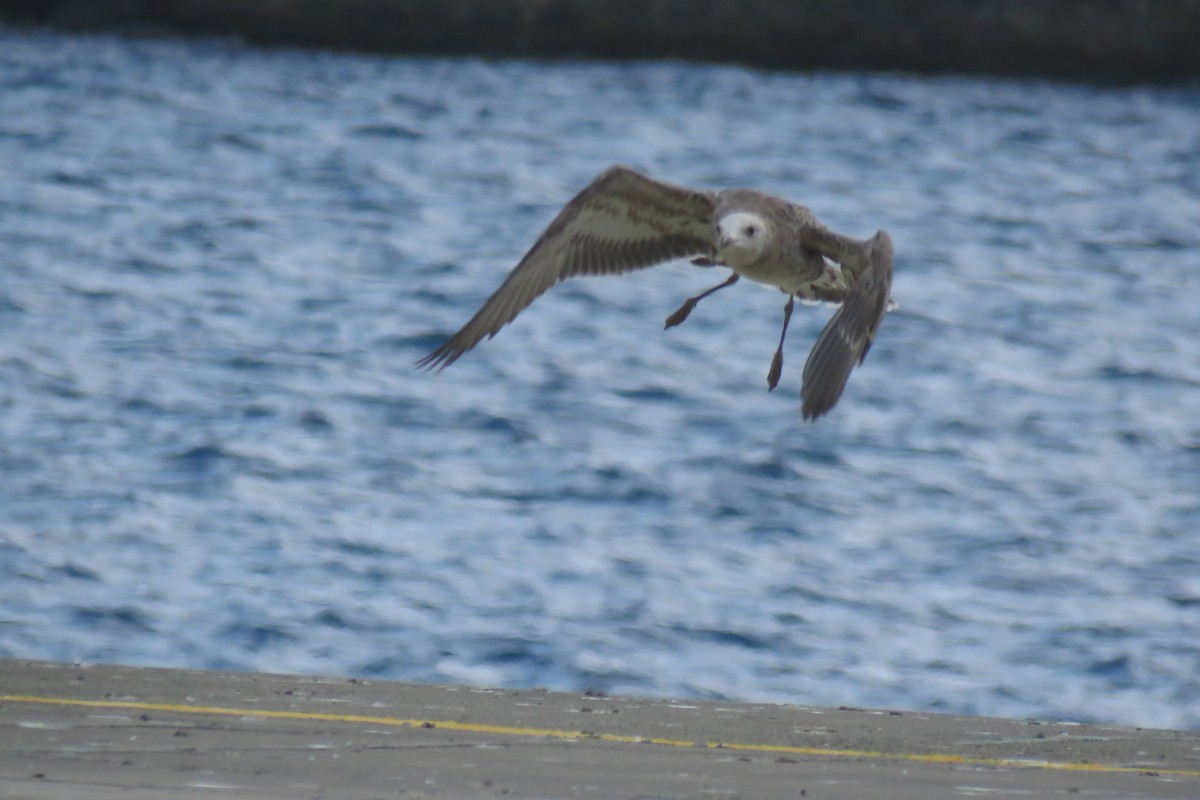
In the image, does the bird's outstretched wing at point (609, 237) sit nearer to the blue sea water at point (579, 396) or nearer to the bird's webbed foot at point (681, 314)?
the bird's webbed foot at point (681, 314)

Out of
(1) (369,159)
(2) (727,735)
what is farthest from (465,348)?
(1) (369,159)

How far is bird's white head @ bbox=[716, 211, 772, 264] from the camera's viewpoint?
5.32m

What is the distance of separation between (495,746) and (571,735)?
298 millimetres

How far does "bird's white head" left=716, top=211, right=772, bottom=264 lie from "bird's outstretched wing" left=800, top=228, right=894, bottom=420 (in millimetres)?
319

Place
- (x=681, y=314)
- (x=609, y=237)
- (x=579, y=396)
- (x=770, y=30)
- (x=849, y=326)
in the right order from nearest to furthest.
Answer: (x=849, y=326), (x=681, y=314), (x=609, y=237), (x=579, y=396), (x=770, y=30)

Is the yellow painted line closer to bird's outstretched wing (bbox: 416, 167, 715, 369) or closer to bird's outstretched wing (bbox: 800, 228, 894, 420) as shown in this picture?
bird's outstretched wing (bbox: 800, 228, 894, 420)

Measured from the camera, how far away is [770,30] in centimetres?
2617

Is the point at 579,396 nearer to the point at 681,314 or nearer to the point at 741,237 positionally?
the point at 681,314

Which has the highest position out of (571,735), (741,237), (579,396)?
(741,237)

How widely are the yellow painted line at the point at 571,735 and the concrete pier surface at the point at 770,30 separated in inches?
846

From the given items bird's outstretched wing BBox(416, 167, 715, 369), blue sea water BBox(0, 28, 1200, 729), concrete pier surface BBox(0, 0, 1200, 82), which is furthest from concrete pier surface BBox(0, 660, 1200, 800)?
concrete pier surface BBox(0, 0, 1200, 82)

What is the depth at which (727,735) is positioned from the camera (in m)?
5.64

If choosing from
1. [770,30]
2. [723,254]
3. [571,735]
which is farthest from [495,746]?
[770,30]

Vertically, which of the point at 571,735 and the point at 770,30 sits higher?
the point at 770,30
